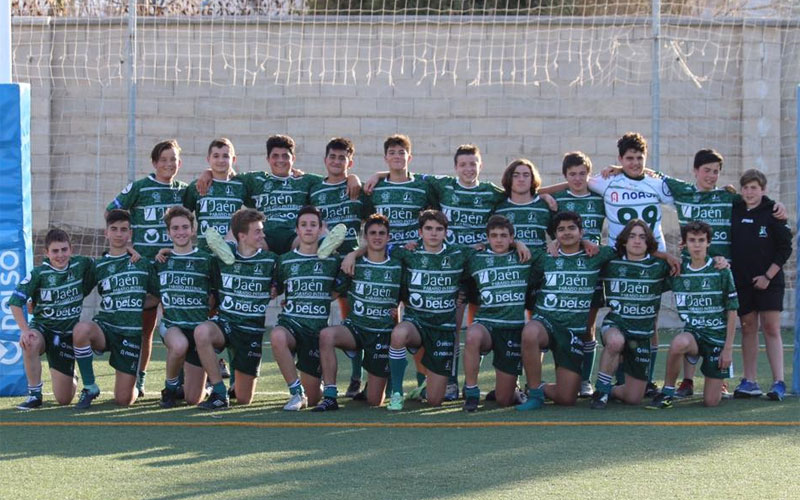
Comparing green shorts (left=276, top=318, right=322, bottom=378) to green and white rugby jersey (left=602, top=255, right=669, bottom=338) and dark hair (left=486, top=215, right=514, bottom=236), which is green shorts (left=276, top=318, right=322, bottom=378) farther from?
green and white rugby jersey (left=602, top=255, right=669, bottom=338)

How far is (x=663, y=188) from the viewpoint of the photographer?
732 cm

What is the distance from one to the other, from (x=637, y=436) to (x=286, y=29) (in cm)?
662

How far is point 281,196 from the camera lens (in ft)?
24.5

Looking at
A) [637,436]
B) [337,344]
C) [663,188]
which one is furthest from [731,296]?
[337,344]

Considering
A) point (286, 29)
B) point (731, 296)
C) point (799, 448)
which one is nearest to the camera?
point (799, 448)

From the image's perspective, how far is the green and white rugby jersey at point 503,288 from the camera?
688cm

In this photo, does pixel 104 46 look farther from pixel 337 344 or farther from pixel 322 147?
pixel 337 344

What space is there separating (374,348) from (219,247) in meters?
1.12

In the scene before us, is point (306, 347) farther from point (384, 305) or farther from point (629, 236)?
point (629, 236)

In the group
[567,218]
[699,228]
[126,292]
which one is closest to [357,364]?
[126,292]

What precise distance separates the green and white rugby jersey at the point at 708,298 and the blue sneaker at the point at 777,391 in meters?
0.50

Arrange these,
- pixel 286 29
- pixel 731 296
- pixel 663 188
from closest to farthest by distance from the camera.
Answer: pixel 731 296
pixel 663 188
pixel 286 29

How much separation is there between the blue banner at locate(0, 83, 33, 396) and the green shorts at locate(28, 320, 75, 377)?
1.13 feet

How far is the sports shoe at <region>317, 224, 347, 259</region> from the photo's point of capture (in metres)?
6.93
